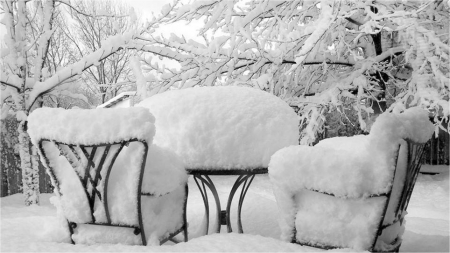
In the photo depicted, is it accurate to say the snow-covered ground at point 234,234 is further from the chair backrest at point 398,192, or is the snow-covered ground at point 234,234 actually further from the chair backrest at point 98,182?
the chair backrest at point 398,192

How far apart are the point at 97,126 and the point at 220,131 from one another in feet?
2.51

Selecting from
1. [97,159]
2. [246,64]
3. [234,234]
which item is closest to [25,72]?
[246,64]

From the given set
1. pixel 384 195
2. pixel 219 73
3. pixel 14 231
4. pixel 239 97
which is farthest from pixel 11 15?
pixel 384 195

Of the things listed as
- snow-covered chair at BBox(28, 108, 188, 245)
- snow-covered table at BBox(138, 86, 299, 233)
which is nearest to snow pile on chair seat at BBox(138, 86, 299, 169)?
snow-covered table at BBox(138, 86, 299, 233)

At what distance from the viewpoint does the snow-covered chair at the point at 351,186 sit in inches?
72.5

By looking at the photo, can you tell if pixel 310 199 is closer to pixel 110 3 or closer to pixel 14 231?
pixel 14 231

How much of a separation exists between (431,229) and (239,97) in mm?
2228

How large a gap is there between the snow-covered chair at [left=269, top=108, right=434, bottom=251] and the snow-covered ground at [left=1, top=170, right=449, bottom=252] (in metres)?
0.17

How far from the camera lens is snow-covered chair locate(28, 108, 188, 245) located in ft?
5.95

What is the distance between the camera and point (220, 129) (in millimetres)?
2301

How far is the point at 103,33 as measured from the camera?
17719 mm

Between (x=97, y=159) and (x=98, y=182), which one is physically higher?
(x=97, y=159)

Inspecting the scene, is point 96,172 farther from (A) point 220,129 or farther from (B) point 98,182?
(A) point 220,129

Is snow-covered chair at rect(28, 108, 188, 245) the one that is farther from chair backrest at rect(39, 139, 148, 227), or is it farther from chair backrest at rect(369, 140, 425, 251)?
chair backrest at rect(369, 140, 425, 251)
